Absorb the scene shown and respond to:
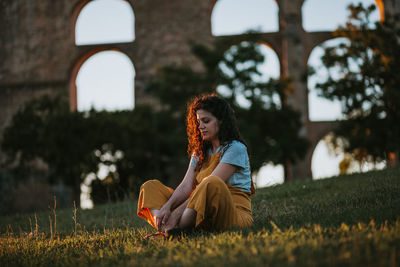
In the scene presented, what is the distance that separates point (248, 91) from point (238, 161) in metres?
13.5

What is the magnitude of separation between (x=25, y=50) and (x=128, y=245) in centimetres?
2043

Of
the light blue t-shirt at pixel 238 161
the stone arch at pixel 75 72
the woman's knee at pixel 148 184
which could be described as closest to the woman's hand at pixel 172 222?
the woman's knee at pixel 148 184

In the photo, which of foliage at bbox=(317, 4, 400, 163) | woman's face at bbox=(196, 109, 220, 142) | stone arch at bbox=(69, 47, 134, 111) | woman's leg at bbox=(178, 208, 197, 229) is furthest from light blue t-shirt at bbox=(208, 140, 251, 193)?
stone arch at bbox=(69, 47, 134, 111)

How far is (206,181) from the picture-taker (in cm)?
289

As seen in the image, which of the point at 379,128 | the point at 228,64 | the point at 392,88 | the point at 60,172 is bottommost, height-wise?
the point at 60,172

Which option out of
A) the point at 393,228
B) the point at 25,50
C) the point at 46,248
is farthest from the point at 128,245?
the point at 25,50

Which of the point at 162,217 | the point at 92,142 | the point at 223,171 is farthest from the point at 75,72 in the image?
the point at 223,171

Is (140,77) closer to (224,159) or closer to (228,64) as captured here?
(228,64)

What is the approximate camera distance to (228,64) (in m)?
16.8

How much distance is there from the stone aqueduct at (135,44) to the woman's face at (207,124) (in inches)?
648

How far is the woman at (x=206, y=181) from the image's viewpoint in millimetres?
2977

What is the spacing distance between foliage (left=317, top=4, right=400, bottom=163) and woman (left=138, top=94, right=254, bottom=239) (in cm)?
1150

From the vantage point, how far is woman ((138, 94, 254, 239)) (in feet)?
9.77

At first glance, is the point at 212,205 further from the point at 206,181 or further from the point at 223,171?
the point at 223,171
